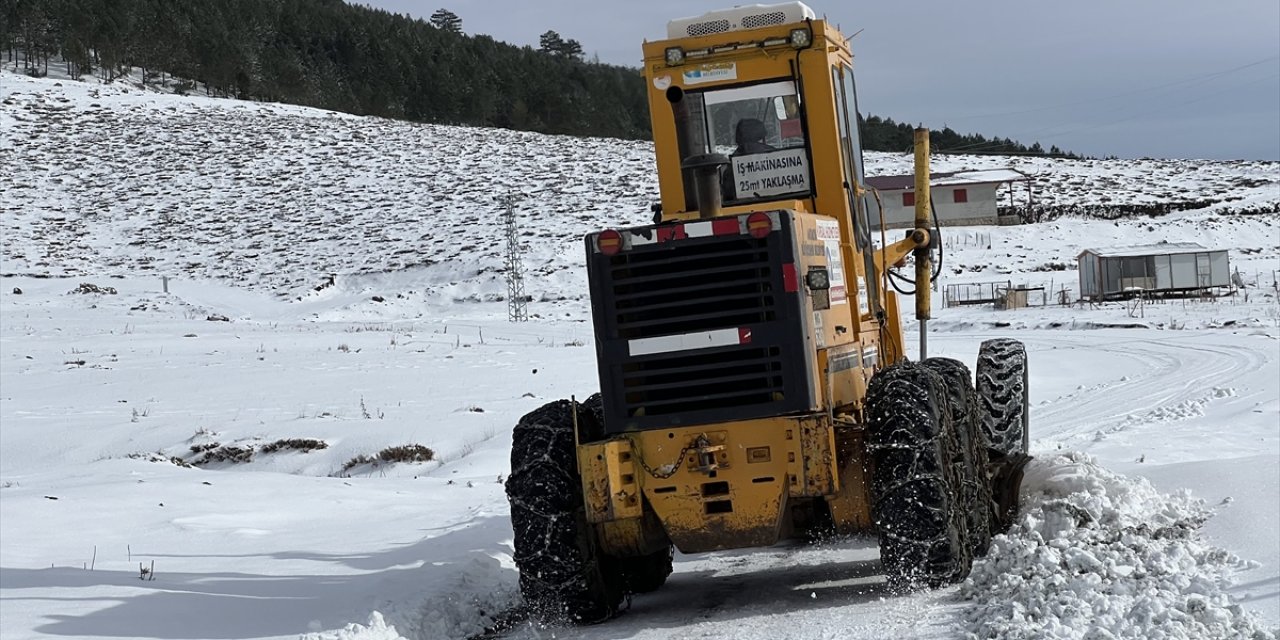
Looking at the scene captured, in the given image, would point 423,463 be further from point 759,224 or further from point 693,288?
point 759,224

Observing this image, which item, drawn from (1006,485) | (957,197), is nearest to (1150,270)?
(957,197)

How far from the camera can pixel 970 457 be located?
852 cm

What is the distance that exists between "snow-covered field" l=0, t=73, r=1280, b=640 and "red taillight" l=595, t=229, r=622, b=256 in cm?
205

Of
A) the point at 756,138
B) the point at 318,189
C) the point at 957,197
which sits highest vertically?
the point at 318,189

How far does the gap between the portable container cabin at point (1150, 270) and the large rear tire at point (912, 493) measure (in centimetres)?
4051

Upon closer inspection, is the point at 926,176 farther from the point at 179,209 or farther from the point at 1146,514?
the point at 179,209

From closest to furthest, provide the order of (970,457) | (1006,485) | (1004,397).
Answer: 1. (970,457)
2. (1006,485)
3. (1004,397)

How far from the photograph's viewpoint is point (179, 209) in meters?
64.2

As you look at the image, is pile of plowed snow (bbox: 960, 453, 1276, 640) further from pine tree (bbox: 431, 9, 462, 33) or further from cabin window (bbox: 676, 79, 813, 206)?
pine tree (bbox: 431, 9, 462, 33)

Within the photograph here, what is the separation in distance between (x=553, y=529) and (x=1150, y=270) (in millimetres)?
44582

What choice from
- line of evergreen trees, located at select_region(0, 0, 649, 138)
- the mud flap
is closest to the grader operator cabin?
the mud flap

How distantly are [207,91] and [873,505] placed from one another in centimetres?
10940

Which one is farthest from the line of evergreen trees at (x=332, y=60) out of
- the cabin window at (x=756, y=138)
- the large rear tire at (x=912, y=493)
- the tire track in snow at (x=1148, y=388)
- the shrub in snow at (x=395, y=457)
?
the large rear tire at (x=912, y=493)

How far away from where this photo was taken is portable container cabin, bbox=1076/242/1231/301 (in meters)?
47.2
